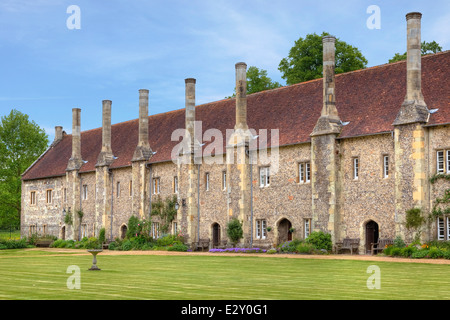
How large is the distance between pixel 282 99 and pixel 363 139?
9567 millimetres

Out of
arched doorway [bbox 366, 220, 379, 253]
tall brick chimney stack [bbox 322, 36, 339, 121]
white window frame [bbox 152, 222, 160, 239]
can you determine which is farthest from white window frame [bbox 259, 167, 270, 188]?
white window frame [bbox 152, 222, 160, 239]

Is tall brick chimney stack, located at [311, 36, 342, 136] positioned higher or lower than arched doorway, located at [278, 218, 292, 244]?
higher

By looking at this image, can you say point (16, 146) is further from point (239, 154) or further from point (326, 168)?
point (326, 168)

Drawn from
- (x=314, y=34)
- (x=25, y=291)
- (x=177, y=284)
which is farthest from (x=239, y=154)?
(x=25, y=291)

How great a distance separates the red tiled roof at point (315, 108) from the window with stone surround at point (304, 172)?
4.79 feet

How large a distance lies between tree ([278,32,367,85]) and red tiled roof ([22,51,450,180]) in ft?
33.1

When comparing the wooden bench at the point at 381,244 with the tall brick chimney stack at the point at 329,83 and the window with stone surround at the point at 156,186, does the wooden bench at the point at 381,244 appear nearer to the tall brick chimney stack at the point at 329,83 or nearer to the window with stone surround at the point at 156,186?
the tall brick chimney stack at the point at 329,83

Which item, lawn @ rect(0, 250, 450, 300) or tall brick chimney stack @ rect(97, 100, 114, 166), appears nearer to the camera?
lawn @ rect(0, 250, 450, 300)

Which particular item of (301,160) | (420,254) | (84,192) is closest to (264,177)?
(301,160)

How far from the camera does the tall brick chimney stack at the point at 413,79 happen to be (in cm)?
3012

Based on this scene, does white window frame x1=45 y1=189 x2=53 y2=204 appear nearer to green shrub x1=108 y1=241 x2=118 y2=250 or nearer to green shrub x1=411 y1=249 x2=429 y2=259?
green shrub x1=108 y1=241 x2=118 y2=250

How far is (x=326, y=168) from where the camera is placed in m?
33.6

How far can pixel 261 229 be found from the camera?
38.2 meters

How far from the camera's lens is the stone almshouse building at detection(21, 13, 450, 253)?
1193 inches
